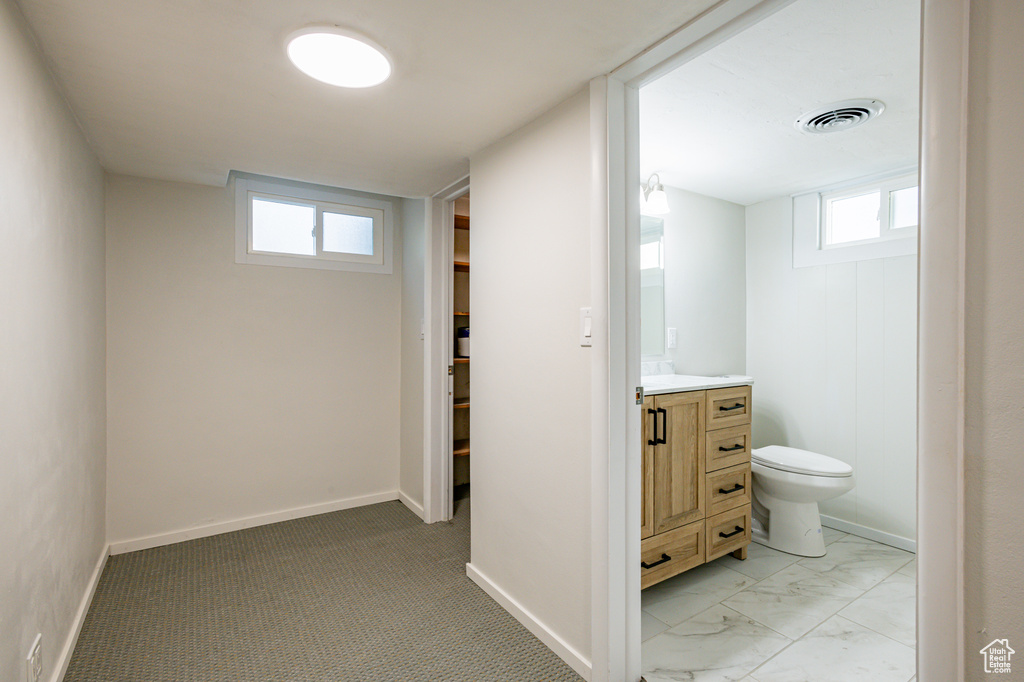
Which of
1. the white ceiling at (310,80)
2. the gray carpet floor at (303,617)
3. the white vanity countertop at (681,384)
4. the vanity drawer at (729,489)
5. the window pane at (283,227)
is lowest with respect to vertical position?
the gray carpet floor at (303,617)

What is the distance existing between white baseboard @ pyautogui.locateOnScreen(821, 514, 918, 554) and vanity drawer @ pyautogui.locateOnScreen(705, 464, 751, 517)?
955 millimetres

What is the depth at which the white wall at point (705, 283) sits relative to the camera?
3.23 meters

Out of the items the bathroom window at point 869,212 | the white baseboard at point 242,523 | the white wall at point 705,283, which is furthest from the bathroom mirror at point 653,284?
the white baseboard at point 242,523

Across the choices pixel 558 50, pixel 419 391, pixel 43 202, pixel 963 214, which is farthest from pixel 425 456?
pixel 963 214

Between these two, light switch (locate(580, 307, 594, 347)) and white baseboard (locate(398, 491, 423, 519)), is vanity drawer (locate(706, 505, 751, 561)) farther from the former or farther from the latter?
white baseboard (locate(398, 491, 423, 519))

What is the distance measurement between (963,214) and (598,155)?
1.02m

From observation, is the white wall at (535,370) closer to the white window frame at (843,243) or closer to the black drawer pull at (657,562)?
the black drawer pull at (657,562)

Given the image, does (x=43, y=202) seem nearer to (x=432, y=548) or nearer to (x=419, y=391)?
(x=419, y=391)

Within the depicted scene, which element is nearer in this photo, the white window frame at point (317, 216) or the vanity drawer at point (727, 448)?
the vanity drawer at point (727, 448)

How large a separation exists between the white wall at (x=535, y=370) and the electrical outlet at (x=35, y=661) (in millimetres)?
1586

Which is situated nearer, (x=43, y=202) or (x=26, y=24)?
(x=26, y=24)

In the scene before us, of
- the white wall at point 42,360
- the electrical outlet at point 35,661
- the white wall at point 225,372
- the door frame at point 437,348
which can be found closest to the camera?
the white wall at point 42,360

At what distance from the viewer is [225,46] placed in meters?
1.50

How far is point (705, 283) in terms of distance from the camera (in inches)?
133
